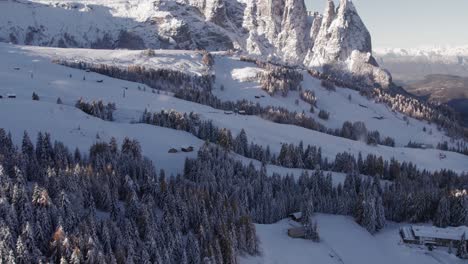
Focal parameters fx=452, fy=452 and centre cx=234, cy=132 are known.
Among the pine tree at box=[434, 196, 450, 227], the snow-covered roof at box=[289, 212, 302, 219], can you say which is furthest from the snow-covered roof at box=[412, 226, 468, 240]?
the snow-covered roof at box=[289, 212, 302, 219]

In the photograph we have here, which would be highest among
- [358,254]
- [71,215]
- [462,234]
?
[71,215]

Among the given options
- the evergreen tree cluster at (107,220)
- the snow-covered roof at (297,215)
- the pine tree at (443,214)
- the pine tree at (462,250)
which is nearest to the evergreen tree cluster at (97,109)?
the evergreen tree cluster at (107,220)

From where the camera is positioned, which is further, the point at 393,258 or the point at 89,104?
the point at 89,104

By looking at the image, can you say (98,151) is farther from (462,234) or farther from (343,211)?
(462,234)

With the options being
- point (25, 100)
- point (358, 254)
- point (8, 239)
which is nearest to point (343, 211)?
point (358, 254)

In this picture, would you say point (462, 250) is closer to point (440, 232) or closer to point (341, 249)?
point (440, 232)

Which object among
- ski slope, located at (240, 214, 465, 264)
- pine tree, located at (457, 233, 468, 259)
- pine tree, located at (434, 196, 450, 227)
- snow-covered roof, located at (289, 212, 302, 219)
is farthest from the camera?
pine tree, located at (434, 196, 450, 227)

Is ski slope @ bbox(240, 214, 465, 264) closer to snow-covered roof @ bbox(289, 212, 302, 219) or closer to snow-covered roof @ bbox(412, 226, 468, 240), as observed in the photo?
snow-covered roof @ bbox(289, 212, 302, 219)
